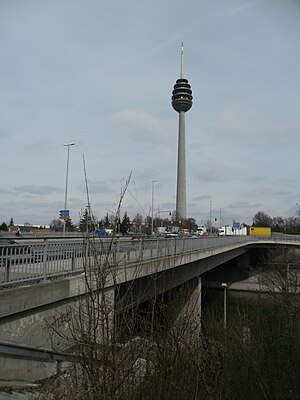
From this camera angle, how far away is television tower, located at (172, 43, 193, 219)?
114562 mm

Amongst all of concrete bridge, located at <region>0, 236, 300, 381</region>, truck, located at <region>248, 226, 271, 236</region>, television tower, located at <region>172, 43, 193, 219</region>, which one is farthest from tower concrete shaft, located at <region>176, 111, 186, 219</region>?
concrete bridge, located at <region>0, 236, 300, 381</region>

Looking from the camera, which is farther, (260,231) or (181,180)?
(181,180)

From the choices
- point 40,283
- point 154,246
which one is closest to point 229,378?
point 40,283

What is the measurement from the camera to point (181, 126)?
4761 inches

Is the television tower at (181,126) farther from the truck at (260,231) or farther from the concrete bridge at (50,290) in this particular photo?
the concrete bridge at (50,290)

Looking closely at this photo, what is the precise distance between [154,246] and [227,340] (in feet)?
26.8

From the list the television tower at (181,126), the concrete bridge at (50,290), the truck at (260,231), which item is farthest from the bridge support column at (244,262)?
the television tower at (181,126)

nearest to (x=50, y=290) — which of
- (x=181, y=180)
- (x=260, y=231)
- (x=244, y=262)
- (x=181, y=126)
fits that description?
(x=244, y=262)

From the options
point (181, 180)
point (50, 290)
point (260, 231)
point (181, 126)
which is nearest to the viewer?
point (50, 290)

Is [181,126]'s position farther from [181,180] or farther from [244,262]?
[244,262]

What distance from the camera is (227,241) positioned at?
34.1 metres

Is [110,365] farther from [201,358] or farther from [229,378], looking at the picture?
[229,378]

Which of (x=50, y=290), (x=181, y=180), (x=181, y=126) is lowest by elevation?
(x=50, y=290)

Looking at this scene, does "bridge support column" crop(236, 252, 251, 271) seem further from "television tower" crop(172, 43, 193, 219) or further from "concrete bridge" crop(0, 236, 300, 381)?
"television tower" crop(172, 43, 193, 219)
